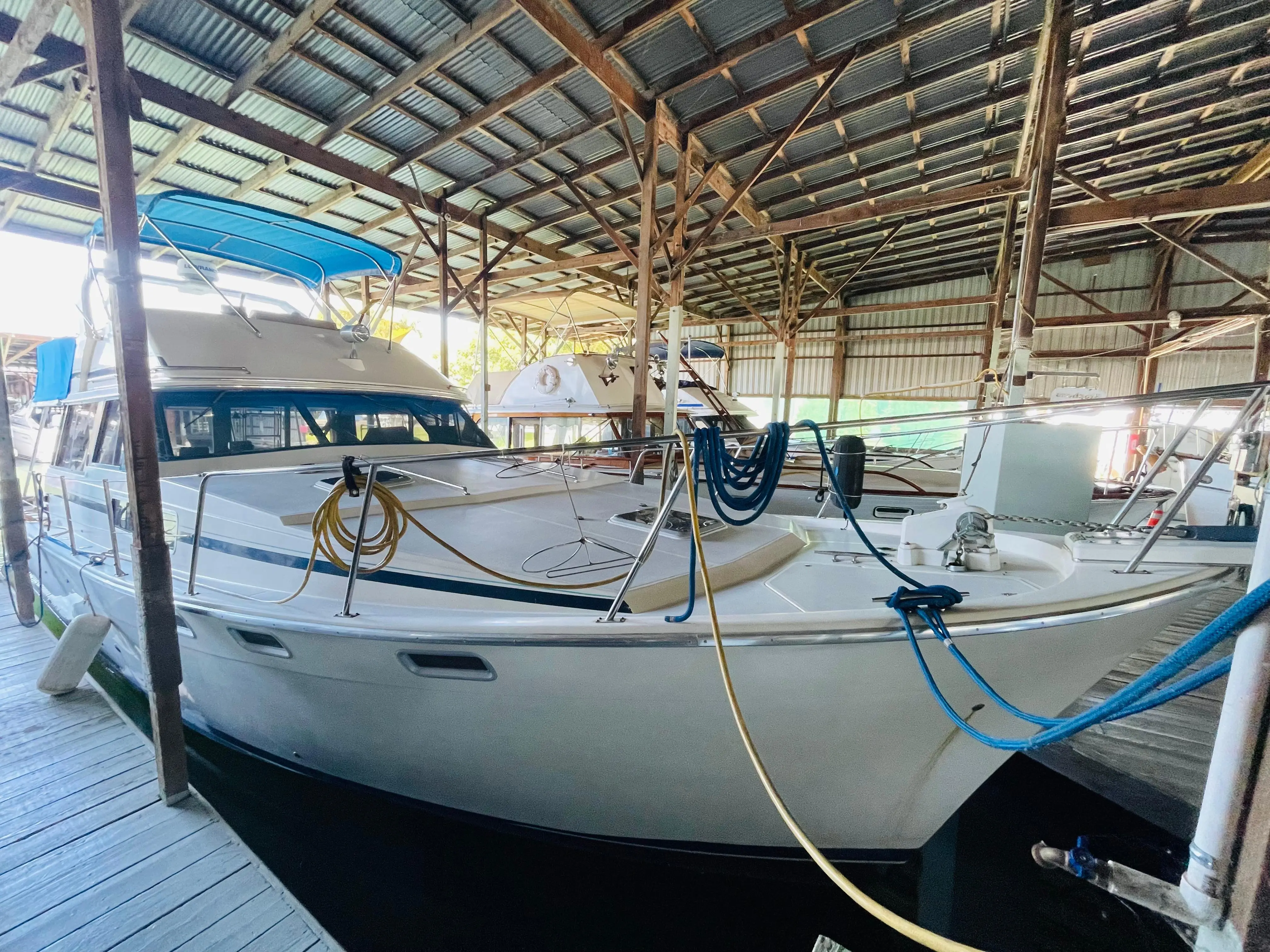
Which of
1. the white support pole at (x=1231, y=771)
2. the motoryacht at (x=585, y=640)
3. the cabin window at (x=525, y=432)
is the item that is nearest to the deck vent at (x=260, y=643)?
the motoryacht at (x=585, y=640)

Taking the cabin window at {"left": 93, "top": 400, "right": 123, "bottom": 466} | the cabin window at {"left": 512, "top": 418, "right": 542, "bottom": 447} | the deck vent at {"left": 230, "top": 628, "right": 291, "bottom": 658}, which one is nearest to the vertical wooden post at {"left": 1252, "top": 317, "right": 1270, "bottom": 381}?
the cabin window at {"left": 512, "top": 418, "right": 542, "bottom": 447}

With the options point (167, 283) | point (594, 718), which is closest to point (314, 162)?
point (167, 283)

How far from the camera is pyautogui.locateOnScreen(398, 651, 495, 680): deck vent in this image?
1.95 metres

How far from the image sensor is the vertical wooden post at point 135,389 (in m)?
2.22

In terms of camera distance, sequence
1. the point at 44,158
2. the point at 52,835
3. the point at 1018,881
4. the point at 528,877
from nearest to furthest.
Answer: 1. the point at 52,835
2. the point at 528,877
3. the point at 1018,881
4. the point at 44,158

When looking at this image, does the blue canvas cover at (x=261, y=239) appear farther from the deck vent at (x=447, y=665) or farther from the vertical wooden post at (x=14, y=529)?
the deck vent at (x=447, y=665)

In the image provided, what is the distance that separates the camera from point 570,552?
232 centimetres

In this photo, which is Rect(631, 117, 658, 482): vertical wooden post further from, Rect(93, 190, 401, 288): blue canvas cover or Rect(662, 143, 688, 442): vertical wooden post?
Rect(93, 190, 401, 288): blue canvas cover

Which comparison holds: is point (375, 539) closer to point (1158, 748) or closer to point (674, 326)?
point (1158, 748)

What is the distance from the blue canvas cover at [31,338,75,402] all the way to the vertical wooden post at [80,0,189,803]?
2.77m

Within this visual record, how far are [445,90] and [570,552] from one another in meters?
5.83

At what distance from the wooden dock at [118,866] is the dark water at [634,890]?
2.09 ft

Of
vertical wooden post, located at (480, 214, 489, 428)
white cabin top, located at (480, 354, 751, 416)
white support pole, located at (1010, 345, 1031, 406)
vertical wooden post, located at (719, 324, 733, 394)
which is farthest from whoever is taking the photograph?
vertical wooden post, located at (719, 324, 733, 394)

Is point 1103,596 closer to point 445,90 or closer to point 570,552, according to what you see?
point 570,552
